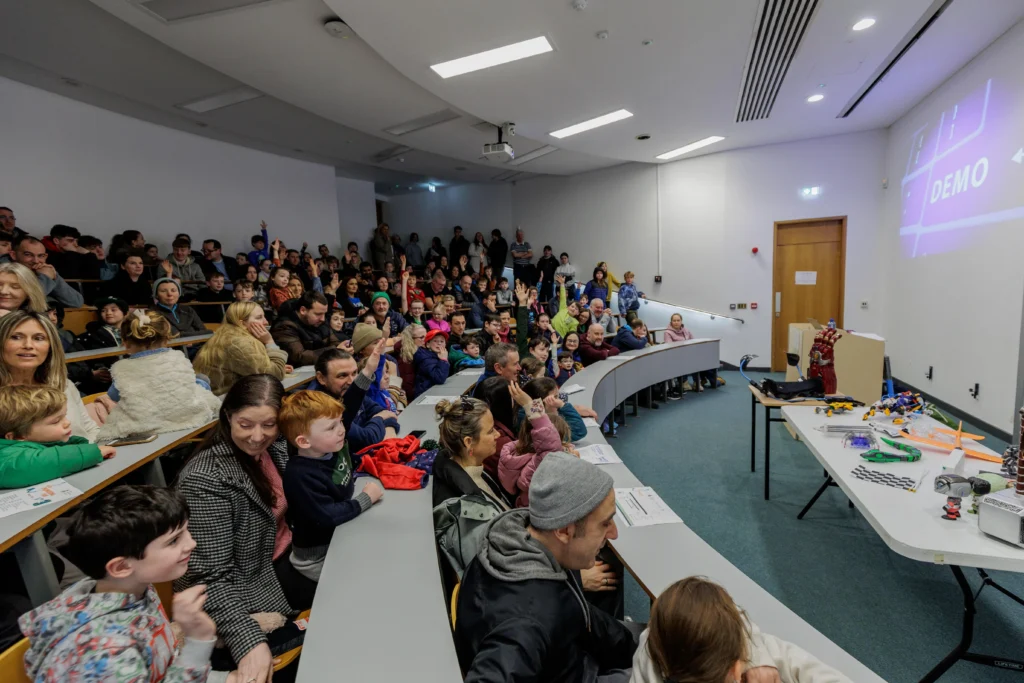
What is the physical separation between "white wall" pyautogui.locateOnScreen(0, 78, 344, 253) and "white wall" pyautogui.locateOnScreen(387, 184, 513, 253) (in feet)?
11.6

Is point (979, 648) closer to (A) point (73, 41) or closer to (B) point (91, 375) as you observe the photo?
(B) point (91, 375)

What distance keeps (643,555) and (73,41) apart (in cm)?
583

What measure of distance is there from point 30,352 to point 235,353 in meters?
1.08

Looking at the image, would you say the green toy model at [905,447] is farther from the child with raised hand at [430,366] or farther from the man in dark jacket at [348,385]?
the child with raised hand at [430,366]

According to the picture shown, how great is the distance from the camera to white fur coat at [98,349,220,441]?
6.88 ft

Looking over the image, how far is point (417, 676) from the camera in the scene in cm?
98

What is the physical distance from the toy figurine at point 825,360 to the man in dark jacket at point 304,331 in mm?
3857

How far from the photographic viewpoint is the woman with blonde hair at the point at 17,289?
80.0 inches

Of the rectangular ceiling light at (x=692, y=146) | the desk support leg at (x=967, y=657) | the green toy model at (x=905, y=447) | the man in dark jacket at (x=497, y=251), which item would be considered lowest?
the desk support leg at (x=967, y=657)

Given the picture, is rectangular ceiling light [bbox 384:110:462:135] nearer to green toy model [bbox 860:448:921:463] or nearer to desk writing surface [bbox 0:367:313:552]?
desk writing surface [bbox 0:367:313:552]

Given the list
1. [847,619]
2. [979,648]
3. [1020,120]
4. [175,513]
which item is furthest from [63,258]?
[1020,120]

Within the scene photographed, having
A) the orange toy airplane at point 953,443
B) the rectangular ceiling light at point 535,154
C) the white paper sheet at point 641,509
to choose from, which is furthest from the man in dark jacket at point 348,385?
the rectangular ceiling light at point 535,154

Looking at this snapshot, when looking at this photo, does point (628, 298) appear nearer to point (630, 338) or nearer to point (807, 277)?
point (630, 338)

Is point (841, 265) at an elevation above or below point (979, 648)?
above
